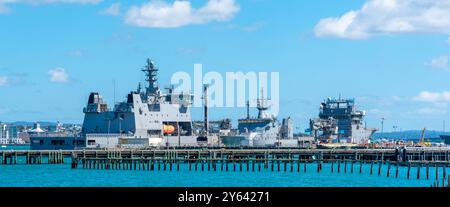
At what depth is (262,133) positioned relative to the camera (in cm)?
14525

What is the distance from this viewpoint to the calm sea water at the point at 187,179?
6925 cm

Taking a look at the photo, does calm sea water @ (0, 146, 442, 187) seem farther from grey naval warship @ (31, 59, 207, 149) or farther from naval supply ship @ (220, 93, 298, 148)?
naval supply ship @ (220, 93, 298, 148)

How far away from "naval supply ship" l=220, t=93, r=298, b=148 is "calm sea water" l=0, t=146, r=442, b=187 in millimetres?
48027

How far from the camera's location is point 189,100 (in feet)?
451

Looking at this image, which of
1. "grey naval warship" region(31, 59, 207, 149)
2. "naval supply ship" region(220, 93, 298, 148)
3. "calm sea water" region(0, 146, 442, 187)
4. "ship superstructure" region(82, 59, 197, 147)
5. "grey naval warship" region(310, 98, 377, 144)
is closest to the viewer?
"calm sea water" region(0, 146, 442, 187)

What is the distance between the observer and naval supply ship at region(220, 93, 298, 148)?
456 feet

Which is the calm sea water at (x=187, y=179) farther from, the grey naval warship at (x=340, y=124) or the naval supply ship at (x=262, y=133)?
the grey naval warship at (x=340, y=124)

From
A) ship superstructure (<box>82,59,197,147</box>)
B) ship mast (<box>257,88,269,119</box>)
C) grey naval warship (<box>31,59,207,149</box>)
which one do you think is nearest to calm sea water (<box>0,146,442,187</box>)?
grey naval warship (<box>31,59,207,149</box>)

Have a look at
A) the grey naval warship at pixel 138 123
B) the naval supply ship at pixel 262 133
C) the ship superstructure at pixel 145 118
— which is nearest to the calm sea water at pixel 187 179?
the grey naval warship at pixel 138 123

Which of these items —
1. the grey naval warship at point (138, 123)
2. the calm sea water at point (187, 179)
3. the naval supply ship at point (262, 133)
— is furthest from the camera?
the naval supply ship at point (262, 133)

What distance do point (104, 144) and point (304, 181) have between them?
167 feet

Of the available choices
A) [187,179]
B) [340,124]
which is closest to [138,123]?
[340,124]

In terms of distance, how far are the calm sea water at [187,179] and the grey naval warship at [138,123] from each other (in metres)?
28.9
